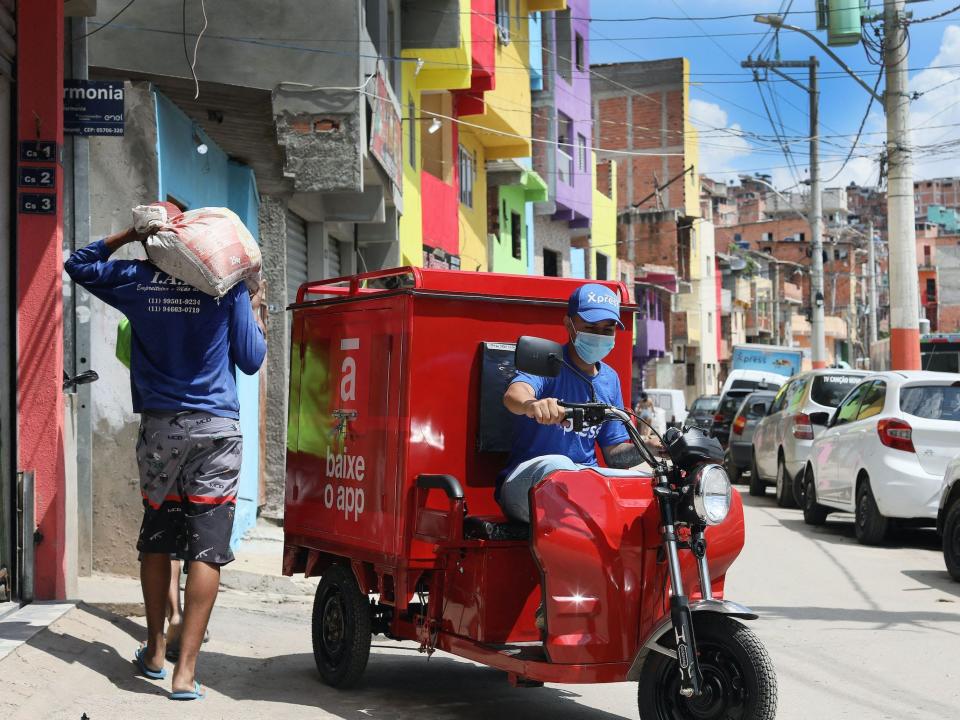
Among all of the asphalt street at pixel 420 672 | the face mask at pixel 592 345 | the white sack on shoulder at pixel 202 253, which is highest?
the white sack on shoulder at pixel 202 253

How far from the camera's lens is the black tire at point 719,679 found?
5.01 meters

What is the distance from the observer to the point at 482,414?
6.56m

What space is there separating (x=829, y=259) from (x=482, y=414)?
11174 centimetres

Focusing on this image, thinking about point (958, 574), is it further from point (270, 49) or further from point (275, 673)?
point (270, 49)

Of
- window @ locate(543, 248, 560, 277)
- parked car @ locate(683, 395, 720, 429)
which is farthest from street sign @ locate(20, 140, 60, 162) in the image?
window @ locate(543, 248, 560, 277)

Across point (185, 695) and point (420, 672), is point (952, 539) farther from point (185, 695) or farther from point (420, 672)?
point (185, 695)

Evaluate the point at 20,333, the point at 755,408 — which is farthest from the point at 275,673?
the point at 755,408

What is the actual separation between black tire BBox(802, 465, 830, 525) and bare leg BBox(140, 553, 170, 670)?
36.0 ft

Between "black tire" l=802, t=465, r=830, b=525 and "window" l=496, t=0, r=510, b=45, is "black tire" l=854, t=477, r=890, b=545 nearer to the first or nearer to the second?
"black tire" l=802, t=465, r=830, b=525

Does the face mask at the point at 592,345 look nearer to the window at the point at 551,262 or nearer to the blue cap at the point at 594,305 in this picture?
the blue cap at the point at 594,305

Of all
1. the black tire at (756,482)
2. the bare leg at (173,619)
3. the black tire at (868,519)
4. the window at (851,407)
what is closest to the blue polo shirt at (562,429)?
the bare leg at (173,619)

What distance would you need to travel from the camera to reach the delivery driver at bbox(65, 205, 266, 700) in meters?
6.20

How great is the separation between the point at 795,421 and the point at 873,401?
4.09m

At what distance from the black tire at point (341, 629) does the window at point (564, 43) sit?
34554 millimetres
